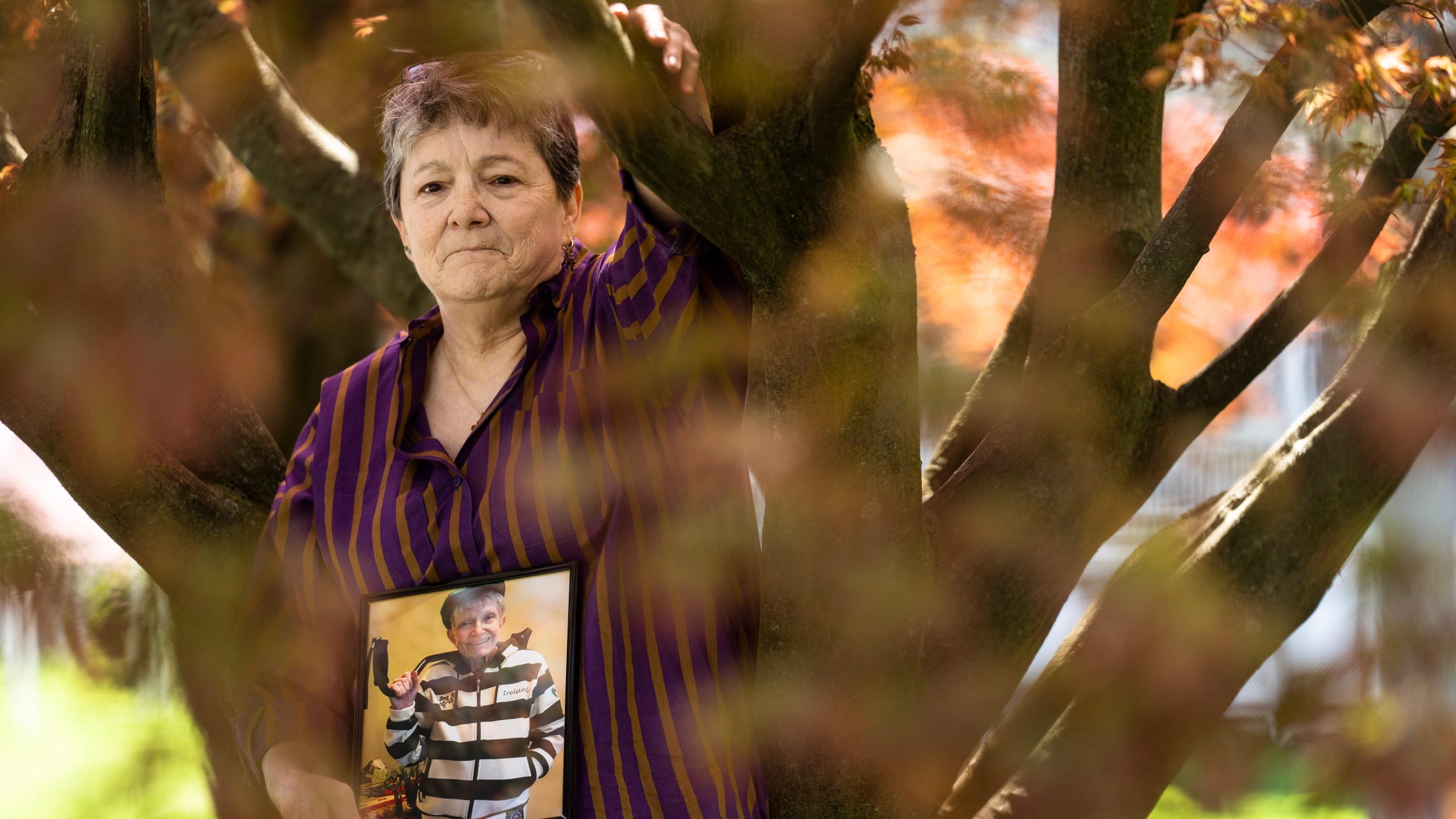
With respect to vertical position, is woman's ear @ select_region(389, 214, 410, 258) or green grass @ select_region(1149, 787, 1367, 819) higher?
woman's ear @ select_region(389, 214, 410, 258)

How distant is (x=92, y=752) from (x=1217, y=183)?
8739mm

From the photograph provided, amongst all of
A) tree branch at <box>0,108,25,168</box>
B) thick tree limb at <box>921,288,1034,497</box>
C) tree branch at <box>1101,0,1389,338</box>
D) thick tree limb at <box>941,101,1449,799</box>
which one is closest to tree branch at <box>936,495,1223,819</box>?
thick tree limb at <box>941,101,1449,799</box>

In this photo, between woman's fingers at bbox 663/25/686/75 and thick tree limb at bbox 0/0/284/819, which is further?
thick tree limb at bbox 0/0/284/819

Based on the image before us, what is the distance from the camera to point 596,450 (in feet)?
5.39

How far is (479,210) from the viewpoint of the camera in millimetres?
1669

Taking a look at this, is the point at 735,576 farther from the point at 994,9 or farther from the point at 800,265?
the point at 994,9

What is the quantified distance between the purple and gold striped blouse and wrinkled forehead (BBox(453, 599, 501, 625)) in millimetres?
61

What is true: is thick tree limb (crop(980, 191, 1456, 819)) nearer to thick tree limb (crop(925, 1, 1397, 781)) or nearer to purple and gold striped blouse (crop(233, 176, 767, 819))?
thick tree limb (crop(925, 1, 1397, 781))

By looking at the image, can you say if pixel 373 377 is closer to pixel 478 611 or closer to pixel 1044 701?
pixel 478 611

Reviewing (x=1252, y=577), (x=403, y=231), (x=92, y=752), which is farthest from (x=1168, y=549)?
(x=92, y=752)

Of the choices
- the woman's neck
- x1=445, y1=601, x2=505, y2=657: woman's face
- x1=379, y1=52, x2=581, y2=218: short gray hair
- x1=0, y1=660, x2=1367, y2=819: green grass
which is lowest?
x1=0, y1=660, x2=1367, y2=819: green grass

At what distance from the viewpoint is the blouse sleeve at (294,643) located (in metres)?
1.75

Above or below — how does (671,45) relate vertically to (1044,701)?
above

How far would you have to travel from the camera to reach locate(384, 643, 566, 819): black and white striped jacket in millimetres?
1574
